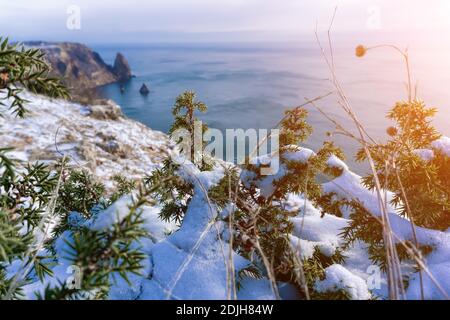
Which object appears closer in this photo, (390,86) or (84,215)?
(84,215)

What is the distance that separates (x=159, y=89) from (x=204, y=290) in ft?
288

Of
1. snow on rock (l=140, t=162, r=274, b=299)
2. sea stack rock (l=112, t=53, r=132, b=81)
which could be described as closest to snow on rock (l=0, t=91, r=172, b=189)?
snow on rock (l=140, t=162, r=274, b=299)

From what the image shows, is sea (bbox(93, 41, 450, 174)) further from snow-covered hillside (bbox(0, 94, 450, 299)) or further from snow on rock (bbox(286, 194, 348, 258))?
snow-covered hillside (bbox(0, 94, 450, 299))

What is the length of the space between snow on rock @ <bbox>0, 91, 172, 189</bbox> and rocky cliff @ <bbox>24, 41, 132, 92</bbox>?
98516 millimetres

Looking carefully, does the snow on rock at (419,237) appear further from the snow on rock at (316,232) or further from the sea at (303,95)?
the sea at (303,95)

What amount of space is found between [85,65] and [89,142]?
130 metres

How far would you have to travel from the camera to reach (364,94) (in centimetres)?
5728

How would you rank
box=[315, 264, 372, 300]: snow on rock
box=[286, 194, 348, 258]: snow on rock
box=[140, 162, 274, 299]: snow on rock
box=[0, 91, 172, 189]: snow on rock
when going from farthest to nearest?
box=[0, 91, 172, 189]: snow on rock, box=[286, 194, 348, 258]: snow on rock, box=[140, 162, 274, 299]: snow on rock, box=[315, 264, 372, 300]: snow on rock

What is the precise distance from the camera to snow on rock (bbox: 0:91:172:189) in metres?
22.2

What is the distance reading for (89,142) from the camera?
26.5m

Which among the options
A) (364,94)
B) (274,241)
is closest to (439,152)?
(274,241)

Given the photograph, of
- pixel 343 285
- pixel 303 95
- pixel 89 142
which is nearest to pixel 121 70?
pixel 303 95
